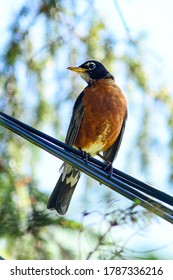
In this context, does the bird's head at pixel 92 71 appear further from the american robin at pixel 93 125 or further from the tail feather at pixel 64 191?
the tail feather at pixel 64 191

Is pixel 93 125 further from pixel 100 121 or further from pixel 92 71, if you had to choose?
pixel 92 71

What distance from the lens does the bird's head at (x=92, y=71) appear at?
482 centimetres

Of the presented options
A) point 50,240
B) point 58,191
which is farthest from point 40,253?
point 58,191

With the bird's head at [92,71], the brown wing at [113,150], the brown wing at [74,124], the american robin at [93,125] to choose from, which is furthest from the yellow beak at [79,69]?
the brown wing at [113,150]

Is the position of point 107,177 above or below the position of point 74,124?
below

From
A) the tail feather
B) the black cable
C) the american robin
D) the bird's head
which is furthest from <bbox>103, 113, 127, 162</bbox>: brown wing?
the black cable

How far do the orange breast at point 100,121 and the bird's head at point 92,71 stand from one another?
0.31 meters

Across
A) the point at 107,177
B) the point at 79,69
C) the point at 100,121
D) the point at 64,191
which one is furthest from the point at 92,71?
the point at 107,177

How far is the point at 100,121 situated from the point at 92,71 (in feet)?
1.89

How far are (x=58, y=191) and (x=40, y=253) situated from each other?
1.51 feet

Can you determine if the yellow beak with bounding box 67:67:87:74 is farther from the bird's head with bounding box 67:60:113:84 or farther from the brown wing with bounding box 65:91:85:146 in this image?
the brown wing with bounding box 65:91:85:146

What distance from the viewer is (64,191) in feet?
14.1

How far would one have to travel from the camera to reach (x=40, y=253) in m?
3.99
